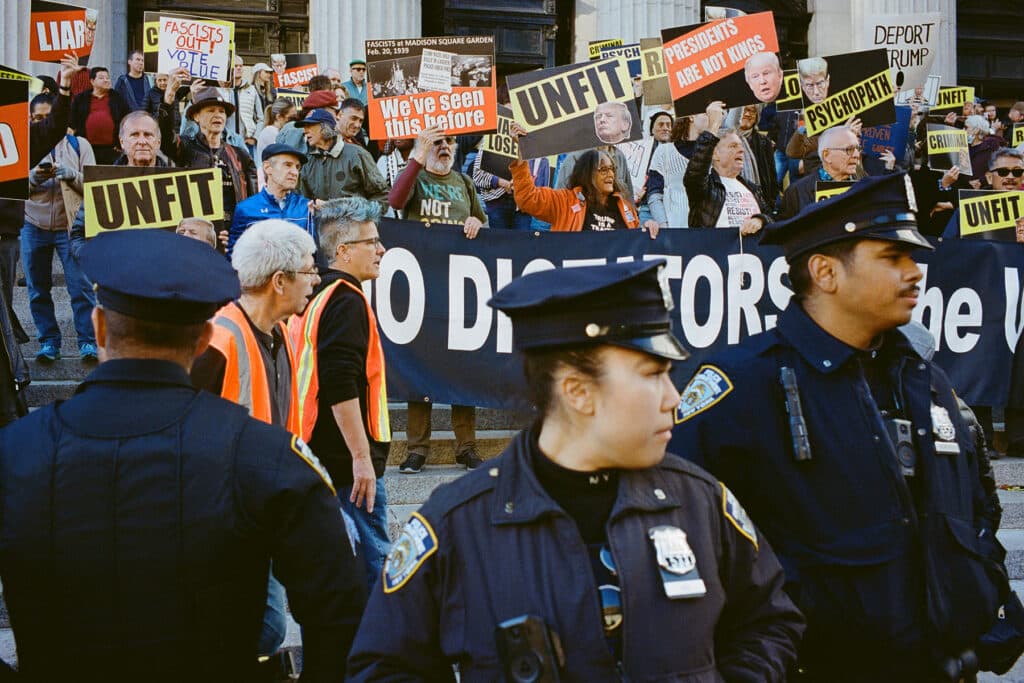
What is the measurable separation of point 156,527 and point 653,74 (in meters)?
9.97

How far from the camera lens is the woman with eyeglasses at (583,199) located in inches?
322

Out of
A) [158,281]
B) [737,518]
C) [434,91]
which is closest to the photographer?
[737,518]

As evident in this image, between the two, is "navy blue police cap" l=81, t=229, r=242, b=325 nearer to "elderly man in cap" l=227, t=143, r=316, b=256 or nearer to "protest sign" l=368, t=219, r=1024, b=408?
"protest sign" l=368, t=219, r=1024, b=408

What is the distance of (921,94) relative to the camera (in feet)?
45.2

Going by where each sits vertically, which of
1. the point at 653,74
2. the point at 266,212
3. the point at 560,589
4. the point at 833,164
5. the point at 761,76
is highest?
the point at 653,74

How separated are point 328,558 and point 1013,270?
7312 mm

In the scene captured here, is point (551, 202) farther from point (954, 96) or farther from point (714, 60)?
point (954, 96)

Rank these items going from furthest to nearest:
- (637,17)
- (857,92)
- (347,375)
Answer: (637,17), (857,92), (347,375)

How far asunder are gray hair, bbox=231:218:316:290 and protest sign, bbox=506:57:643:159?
4.62 meters

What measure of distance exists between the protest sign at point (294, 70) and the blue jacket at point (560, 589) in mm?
12427

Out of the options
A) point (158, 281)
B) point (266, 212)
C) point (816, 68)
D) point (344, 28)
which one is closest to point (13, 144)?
point (266, 212)

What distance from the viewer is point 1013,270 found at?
28.0 ft

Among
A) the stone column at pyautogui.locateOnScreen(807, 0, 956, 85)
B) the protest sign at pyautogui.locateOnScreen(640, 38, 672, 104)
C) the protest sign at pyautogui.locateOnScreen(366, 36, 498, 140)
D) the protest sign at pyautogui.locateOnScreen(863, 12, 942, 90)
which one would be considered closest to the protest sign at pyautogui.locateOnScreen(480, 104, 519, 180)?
the protest sign at pyautogui.locateOnScreen(366, 36, 498, 140)

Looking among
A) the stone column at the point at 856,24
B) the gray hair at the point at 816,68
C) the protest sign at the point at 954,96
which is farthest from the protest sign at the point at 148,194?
the stone column at the point at 856,24
